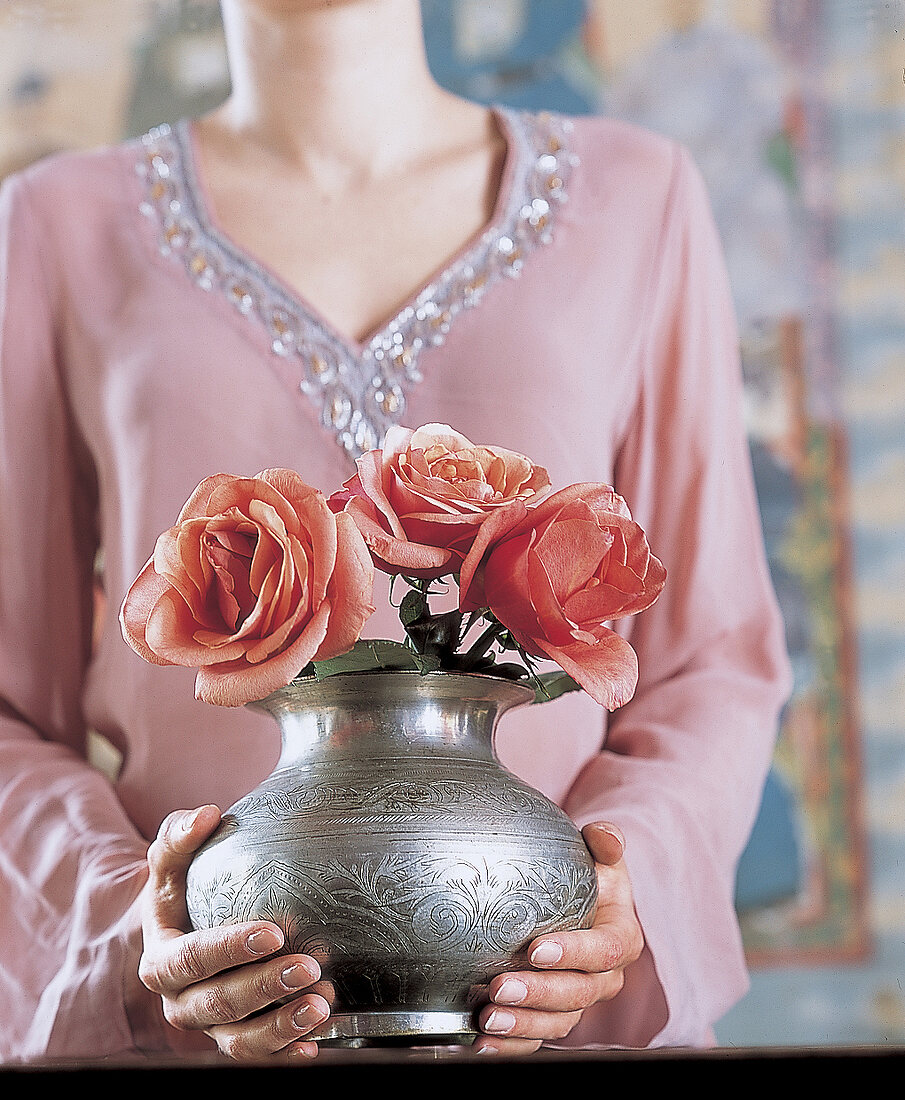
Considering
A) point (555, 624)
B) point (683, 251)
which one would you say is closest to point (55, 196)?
point (683, 251)

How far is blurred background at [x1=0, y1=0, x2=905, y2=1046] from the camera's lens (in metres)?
0.84

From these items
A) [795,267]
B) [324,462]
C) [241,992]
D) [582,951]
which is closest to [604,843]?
[582,951]

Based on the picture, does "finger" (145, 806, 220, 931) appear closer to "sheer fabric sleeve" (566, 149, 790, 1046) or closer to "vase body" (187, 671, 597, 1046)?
"vase body" (187, 671, 597, 1046)

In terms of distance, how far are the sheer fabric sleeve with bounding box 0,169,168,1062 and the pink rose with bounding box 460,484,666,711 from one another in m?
0.29

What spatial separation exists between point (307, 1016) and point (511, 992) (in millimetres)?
77

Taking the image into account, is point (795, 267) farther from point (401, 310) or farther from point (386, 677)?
point (386, 677)

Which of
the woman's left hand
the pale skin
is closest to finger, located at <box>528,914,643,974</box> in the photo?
the woman's left hand

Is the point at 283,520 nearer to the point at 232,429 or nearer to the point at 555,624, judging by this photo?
the point at 555,624

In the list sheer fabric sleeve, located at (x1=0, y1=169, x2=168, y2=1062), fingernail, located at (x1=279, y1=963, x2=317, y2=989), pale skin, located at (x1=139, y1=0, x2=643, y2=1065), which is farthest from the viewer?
pale skin, located at (x1=139, y1=0, x2=643, y2=1065)

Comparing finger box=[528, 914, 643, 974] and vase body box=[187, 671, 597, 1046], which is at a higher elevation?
vase body box=[187, 671, 597, 1046]

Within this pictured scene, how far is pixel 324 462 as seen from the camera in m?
0.84

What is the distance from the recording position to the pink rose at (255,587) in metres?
0.56

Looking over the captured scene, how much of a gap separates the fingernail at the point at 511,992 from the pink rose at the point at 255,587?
14cm

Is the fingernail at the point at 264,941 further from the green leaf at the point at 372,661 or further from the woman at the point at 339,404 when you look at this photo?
the woman at the point at 339,404
